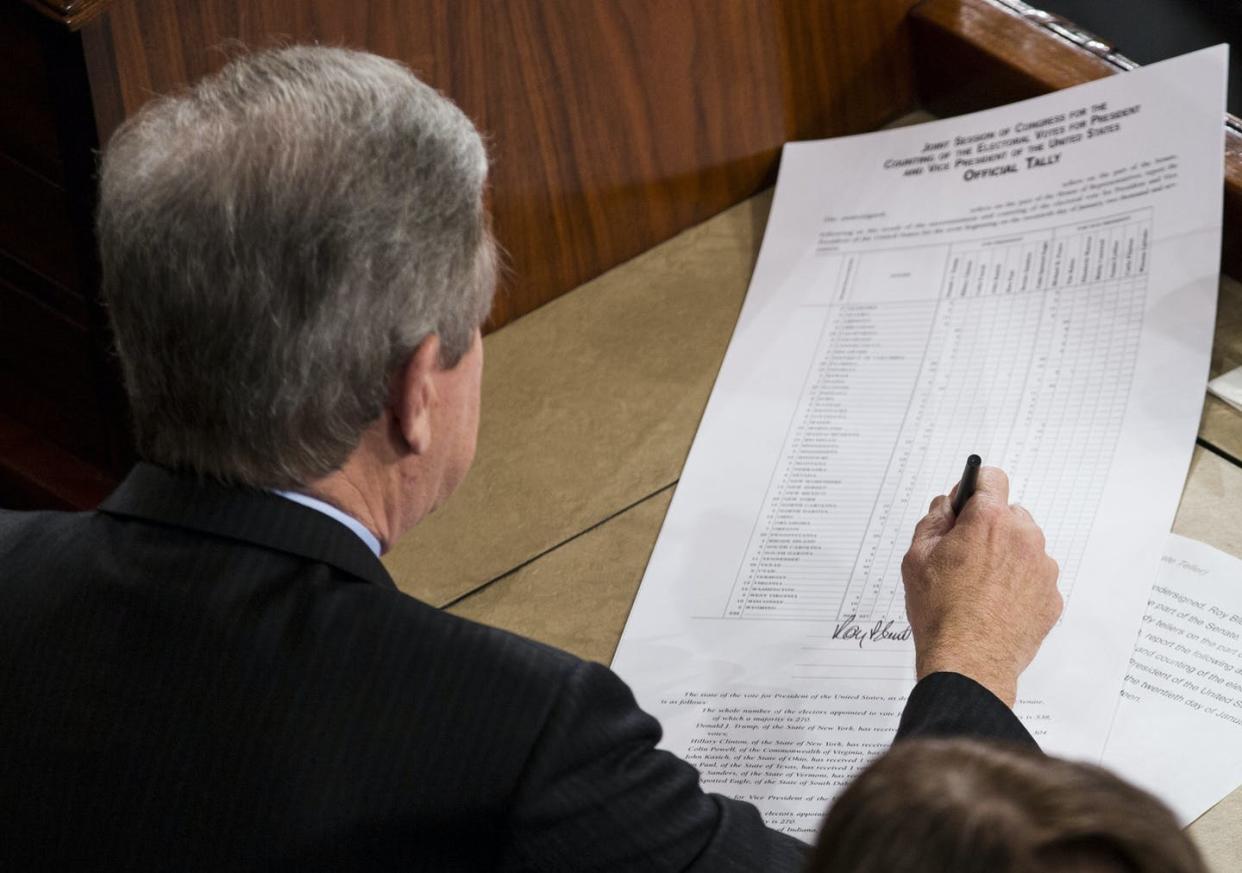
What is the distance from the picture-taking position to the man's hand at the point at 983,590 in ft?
3.40

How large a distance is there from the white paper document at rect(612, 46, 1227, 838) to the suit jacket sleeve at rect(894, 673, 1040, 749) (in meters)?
0.08

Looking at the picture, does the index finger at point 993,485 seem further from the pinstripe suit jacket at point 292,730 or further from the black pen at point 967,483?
the pinstripe suit jacket at point 292,730

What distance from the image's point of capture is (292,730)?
2.69 ft

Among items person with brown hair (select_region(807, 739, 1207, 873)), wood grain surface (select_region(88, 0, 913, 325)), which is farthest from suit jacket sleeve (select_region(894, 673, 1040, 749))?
wood grain surface (select_region(88, 0, 913, 325))

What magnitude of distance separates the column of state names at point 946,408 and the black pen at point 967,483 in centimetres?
7

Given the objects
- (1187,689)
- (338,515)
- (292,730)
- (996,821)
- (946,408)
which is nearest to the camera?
(996,821)

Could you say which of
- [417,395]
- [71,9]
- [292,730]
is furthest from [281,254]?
[71,9]

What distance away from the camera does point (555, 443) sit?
54.5 inches

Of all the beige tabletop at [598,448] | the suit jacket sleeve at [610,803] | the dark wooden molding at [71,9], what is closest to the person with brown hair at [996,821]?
the suit jacket sleeve at [610,803]

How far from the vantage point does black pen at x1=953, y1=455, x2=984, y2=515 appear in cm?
113
